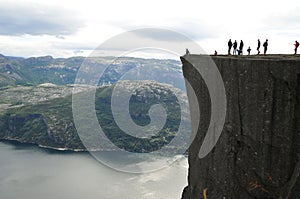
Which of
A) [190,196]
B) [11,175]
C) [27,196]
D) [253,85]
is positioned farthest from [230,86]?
[11,175]

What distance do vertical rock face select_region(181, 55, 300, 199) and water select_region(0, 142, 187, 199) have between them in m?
88.0

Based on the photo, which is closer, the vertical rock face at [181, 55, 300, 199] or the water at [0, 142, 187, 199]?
the vertical rock face at [181, 55, 300, 199]

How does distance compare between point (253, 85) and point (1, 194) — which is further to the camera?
point (1, 194)

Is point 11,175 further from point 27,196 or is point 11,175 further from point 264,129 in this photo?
point 264,129

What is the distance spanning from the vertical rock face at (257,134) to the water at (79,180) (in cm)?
8795

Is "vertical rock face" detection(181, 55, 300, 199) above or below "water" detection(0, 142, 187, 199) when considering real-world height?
above

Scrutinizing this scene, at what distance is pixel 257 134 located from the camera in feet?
51.3

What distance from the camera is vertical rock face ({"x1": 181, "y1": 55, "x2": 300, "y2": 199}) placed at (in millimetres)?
14398

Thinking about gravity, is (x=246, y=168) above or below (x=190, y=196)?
above

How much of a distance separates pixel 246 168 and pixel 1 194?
11648cm

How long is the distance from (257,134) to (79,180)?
4735 inches

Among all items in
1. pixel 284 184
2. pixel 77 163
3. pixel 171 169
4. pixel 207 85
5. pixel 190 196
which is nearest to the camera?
pixel 284 184

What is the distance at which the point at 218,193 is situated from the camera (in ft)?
58.1

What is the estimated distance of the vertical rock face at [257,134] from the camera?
47.2 feet
